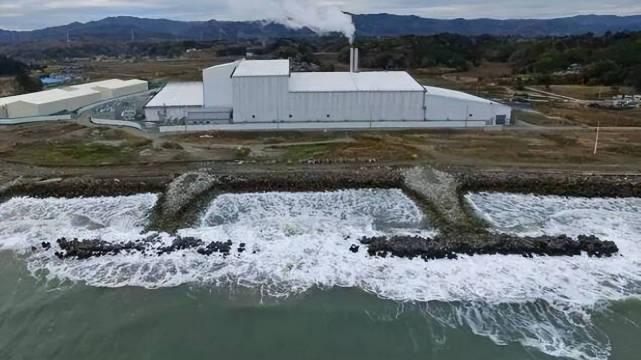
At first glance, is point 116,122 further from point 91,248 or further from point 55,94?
point 91,248

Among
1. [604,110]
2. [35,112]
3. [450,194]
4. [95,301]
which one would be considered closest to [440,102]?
[450,194]

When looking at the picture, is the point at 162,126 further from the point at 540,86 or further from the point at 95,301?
the point at 540,86

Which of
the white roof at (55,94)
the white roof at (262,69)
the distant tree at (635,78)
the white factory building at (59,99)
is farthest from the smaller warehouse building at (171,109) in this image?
the distant tree at (635,78)

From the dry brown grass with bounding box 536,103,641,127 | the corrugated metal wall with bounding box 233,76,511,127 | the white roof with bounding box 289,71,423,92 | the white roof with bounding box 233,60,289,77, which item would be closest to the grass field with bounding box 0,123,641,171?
the corrugated metal wall with bounding box 233,76,511,127

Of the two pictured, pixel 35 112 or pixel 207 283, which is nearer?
pixel 207 283

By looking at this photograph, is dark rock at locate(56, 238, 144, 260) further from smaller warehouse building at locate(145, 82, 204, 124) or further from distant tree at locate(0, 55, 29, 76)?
distant tree at locate(0, 55, 29, 76)

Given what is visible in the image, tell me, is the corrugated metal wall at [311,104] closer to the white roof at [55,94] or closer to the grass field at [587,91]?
the white roof at [55,94]

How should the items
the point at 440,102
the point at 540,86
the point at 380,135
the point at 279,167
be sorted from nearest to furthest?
1. the point at 279,167
2. the point at 380,135
3. the point at 440,102
4. the point at 540,86

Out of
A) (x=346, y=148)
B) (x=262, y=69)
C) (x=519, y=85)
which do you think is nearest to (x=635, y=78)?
(x=519, y=85)
